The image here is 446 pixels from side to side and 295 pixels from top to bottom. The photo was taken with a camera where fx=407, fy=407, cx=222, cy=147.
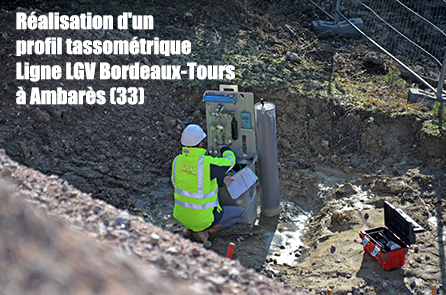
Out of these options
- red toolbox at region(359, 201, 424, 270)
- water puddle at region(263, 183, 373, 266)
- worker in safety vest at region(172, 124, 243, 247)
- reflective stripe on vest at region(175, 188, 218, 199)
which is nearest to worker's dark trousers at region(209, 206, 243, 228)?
worker in safety vest at region(172, 124, 243, 247)

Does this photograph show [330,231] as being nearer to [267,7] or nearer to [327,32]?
[327,32]

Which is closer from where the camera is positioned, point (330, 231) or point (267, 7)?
point (330, 231)

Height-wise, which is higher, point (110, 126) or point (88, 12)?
point (88, 12)

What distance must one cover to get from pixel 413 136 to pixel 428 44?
14.0 ft

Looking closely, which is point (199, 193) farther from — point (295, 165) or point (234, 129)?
point (295, 165)

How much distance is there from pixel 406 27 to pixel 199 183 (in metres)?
8.23

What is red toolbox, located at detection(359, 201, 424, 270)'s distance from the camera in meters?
4.21

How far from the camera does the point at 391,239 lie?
4.53 metres

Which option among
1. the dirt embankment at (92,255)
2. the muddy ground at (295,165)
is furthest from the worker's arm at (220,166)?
the dirt embankment at (92,255)

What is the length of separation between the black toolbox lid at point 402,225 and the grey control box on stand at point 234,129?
5.70 feet

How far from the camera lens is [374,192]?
587cm

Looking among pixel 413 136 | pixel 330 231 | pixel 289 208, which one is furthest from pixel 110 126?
pixel 413 136

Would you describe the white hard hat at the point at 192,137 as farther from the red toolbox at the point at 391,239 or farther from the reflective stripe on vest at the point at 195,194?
the red toolbox at the point at 391,239

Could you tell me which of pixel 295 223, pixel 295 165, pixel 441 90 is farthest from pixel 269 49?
pixel 295 223
